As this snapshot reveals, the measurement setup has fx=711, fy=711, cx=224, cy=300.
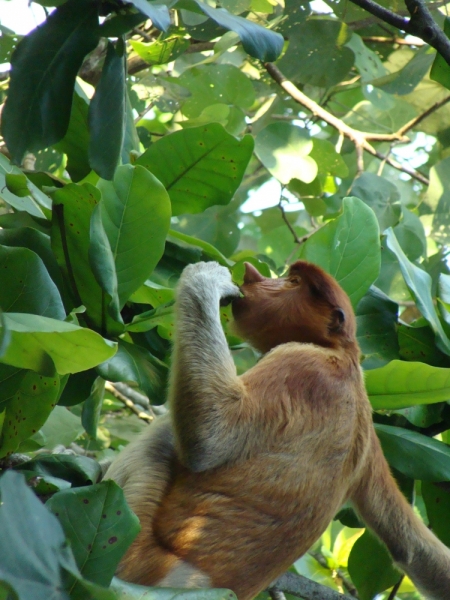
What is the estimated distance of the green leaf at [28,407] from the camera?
2150mm

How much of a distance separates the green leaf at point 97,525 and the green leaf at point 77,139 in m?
1.50

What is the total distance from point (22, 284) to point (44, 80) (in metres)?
0.79

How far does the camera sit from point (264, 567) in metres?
2.48

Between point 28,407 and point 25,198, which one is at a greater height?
point 25,198

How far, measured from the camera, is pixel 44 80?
7.94 ft

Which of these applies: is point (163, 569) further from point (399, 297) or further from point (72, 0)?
point (399, 297)

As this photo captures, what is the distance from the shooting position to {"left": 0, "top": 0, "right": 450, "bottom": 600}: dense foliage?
1778mm

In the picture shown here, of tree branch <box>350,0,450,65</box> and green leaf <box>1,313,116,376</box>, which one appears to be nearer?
green leaf <box>1,313,116,376</box>

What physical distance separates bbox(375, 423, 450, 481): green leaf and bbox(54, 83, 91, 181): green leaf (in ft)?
5.44

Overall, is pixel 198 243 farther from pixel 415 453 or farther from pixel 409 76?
pixel 409 76

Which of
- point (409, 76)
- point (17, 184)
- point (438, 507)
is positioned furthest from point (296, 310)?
point (409, 76)

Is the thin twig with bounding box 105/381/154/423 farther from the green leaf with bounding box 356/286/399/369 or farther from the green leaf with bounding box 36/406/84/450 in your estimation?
the green leaf with bounding box 356/286/399/369

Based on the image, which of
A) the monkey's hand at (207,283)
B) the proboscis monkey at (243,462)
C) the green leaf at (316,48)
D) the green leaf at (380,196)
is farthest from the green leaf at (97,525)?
the green leaf at (316,48)

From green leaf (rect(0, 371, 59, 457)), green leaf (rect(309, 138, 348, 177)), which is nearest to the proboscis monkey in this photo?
green leaf (rect(0, 371, 59, 457))
